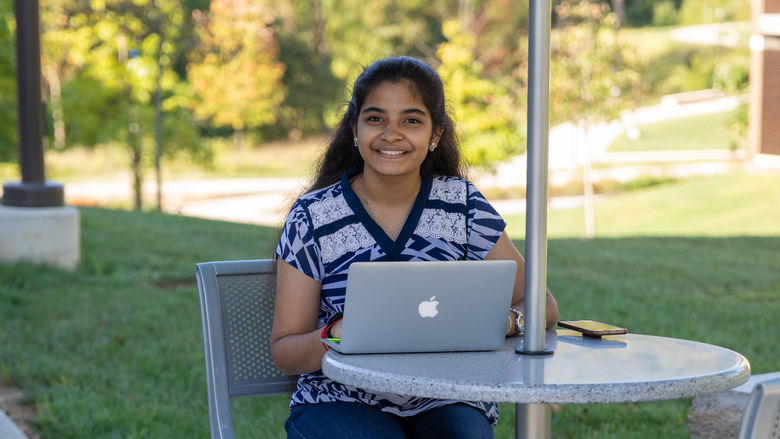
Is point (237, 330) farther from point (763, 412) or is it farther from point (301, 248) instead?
point (763, 412)

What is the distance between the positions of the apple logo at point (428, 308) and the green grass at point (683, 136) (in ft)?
100

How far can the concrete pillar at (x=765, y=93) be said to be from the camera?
24.3ft

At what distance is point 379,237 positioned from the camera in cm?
268

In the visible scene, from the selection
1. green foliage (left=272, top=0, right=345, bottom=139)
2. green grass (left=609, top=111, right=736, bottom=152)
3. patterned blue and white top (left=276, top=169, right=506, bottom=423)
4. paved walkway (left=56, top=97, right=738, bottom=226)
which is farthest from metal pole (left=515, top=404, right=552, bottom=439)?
green foliage (left=272, top=0, right=345, bottom=139)

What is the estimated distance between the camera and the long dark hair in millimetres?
2689

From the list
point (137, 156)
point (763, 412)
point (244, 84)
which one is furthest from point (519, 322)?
point (244, 84)

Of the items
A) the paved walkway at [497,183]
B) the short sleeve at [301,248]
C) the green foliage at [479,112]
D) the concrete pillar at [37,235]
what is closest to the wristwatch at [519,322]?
the short sleeve at [301,248]

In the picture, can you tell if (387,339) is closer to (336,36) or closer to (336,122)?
(336,122)

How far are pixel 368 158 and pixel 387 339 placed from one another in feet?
2.80

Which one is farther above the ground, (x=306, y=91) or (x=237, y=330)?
(x=306, y=91)

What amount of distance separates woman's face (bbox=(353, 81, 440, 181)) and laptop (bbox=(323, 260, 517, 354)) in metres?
0.78

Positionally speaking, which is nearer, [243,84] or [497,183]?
[497,183]

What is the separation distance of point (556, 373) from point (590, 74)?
47.0ft

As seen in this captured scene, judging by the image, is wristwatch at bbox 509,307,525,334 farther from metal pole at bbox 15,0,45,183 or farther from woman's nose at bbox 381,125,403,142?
metal pole at bbox 15,0,45,183
